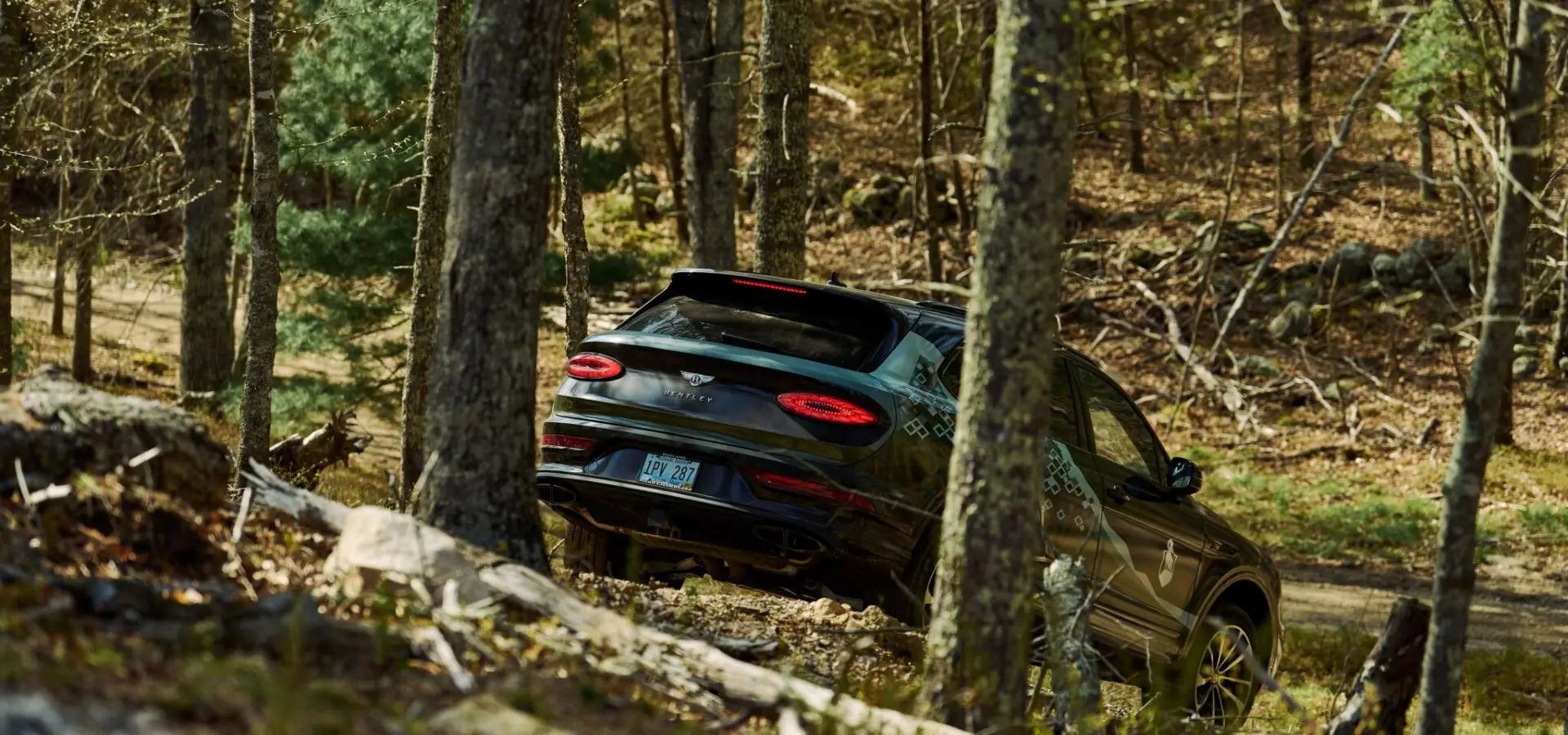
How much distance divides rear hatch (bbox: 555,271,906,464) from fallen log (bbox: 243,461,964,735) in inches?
58.0

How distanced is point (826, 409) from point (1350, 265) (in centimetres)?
2101

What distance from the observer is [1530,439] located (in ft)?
68.0

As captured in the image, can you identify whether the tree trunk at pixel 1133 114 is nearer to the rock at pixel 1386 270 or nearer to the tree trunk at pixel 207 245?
the rock at pixel 1386 270

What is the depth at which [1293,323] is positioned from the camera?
24.6 meters

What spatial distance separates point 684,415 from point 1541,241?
19998 mm

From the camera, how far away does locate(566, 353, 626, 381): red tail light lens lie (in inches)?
289

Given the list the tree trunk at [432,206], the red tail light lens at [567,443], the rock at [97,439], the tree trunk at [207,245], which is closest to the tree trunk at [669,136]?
the tree trunk at [207,245]

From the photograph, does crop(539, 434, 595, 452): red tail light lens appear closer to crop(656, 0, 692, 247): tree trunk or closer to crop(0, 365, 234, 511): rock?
crop(0, 365, 234, 511): rock

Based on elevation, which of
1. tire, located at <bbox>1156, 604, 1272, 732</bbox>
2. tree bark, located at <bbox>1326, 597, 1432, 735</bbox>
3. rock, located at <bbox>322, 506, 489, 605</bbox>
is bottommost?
tire, located at <bbox>1156, 604, 1272, 732</bbox>

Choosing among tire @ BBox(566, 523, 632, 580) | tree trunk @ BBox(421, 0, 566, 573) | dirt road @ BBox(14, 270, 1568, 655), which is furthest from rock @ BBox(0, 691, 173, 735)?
dirt road @ BBox(14, 270, 1568, 655)

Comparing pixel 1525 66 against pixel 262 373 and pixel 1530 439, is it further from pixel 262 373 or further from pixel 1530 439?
pixel 1530 439

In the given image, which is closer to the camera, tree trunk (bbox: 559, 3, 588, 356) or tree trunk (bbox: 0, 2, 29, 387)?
tree trunk (bbox: 559, 3, 588, 356)

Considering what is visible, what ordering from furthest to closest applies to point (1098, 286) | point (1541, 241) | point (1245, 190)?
point (1245, 190) < point (1098, 286) < point (1541, 241)

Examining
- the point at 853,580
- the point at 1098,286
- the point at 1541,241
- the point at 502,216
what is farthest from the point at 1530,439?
the point at 502,216
